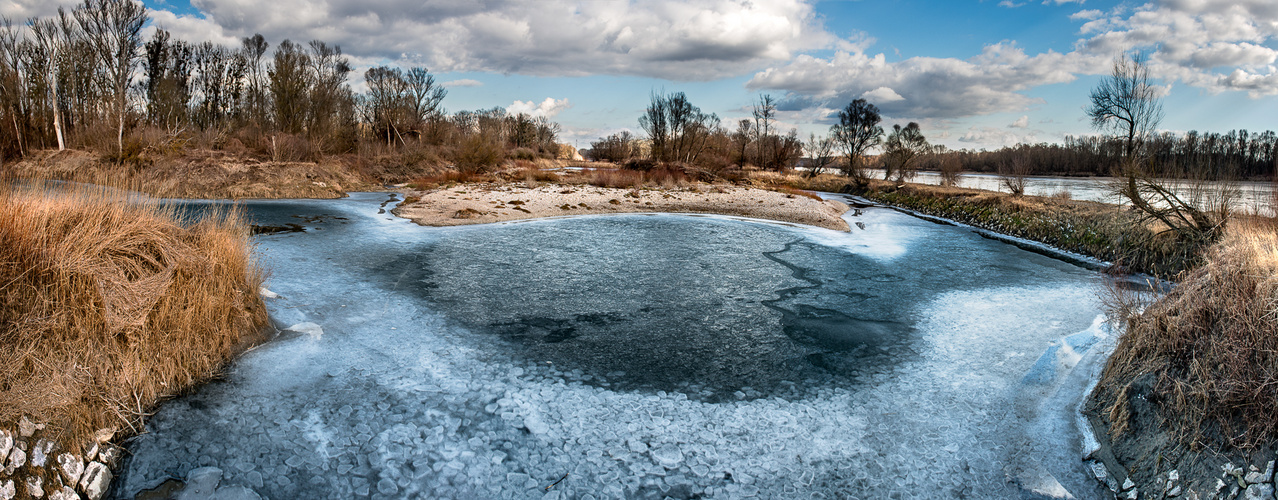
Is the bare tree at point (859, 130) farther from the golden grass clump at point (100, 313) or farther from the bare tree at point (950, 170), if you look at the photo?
the golden grass clump at point (100, 313)

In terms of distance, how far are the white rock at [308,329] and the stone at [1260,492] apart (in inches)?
271

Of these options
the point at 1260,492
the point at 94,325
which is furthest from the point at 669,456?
the point at 94,325

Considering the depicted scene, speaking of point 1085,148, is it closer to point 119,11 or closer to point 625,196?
point 625,196

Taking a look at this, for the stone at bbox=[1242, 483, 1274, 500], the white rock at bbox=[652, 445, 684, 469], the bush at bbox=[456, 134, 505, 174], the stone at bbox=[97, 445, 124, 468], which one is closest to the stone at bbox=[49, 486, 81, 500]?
the stone at bbox=[97, 445, 124, 468]

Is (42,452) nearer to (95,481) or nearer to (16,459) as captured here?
(16,459)

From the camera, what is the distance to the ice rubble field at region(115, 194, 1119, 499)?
3637 mm

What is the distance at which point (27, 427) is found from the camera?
3238 millimetres

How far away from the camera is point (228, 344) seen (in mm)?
5230

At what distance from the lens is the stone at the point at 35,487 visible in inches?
118

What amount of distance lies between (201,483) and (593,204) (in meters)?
16.0

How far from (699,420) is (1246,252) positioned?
450 centimetres

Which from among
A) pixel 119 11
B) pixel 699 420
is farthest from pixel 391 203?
pixel 699 420

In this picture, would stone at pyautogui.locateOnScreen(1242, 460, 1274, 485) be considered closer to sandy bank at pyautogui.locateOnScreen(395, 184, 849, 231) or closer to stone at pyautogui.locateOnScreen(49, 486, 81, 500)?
stone at pyautogui.locateOnScreen(49, 486, 81, 500)

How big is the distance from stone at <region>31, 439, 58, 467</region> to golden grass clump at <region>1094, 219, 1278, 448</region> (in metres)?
6.46
